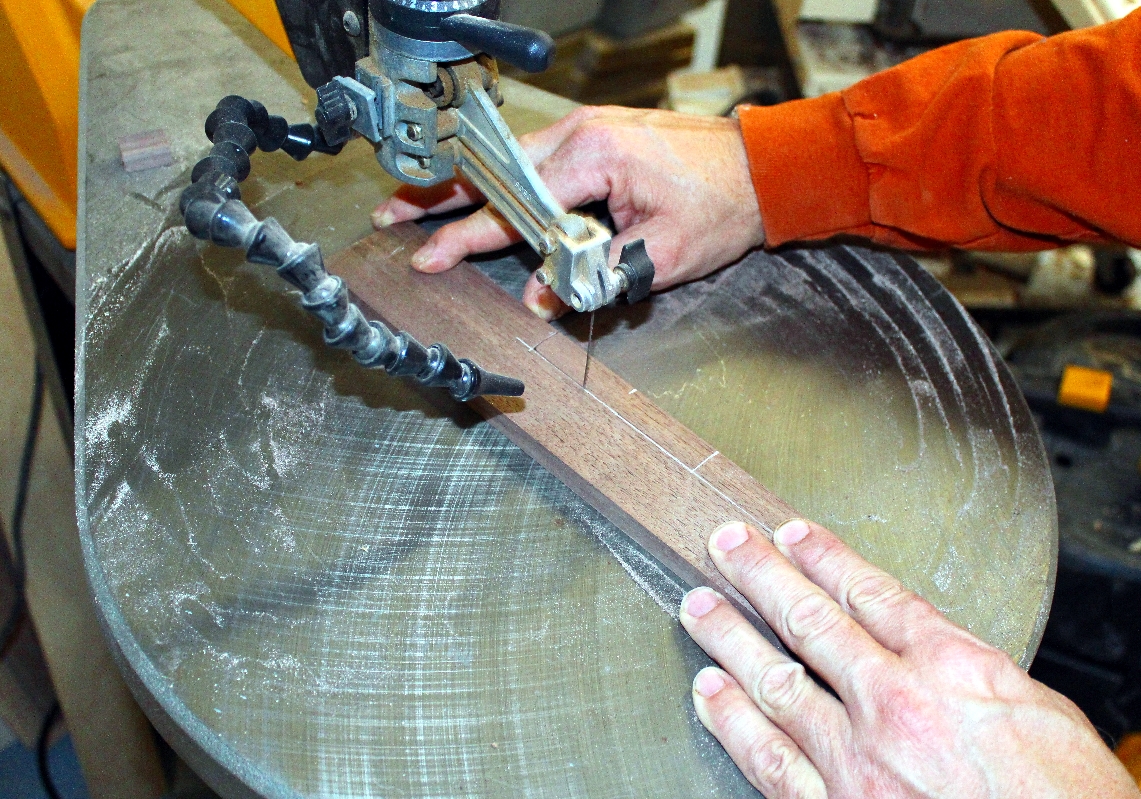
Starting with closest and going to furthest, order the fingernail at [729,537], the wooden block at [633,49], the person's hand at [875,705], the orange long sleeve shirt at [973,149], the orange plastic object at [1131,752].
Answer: the person's hand at [875,705], the fingernail at [729,537], the orange long sleeve shirt at [973,149], the orange plastic object at [1131,752], the wooden block at [633,49]

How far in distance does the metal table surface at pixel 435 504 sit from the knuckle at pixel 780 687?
58mm

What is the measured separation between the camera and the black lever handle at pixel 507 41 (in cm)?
71

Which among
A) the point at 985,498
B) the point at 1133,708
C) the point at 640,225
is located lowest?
the point at 1133,708

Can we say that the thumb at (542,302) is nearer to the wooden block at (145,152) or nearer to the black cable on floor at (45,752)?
the wooden block at (145,152)

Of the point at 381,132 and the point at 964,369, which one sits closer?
the point at 381,132

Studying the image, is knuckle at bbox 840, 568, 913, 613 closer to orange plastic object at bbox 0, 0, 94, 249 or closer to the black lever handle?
the black lever handle

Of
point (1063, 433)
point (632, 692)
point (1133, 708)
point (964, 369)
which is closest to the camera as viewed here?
point (632, 692)

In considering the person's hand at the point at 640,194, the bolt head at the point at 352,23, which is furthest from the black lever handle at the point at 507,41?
the person's hand at the point at 640,194

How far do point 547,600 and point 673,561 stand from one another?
121 millimetres

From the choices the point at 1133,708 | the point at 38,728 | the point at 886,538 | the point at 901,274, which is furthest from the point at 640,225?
the point at 38,728

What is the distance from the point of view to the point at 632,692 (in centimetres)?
76

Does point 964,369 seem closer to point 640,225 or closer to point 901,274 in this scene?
point 901,274

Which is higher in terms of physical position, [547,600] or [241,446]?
[241,446]

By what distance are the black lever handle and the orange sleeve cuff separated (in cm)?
46
